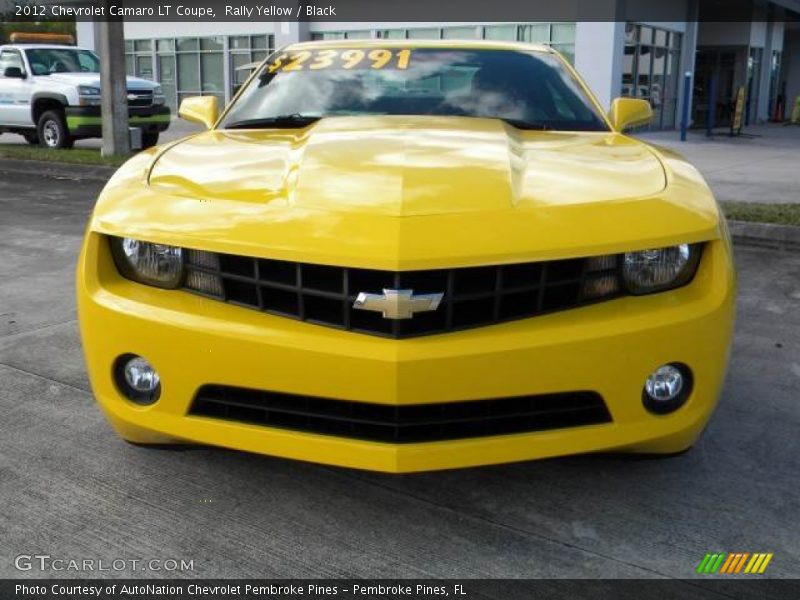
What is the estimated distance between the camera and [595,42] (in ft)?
64.8

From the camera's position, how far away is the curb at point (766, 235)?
22.2 feet

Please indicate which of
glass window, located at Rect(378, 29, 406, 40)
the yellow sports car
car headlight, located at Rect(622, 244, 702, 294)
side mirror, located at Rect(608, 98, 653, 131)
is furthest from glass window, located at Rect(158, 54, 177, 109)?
car headlight, located at Rect(622, 244, 702, 294)

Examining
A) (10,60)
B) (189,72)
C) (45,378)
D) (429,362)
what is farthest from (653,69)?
(429,362)

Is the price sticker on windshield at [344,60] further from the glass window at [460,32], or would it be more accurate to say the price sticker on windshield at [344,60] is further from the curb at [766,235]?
the glass window at [460,32]

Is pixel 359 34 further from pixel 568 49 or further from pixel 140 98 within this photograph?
pixel 140 98

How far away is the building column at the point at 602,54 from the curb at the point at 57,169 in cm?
1196

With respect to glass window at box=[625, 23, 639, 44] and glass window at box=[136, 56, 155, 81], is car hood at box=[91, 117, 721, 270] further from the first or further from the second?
glass window at box=[136, 56, 155, 81]

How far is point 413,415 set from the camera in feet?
7.54

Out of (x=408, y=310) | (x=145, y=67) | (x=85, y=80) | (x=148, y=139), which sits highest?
(x=145, y=67)

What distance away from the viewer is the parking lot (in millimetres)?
2400

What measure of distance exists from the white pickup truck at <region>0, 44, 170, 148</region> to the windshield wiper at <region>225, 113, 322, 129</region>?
38.1 feet

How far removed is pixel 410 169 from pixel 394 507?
106cm

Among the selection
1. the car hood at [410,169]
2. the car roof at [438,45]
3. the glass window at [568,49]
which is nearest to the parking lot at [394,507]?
the car hood at [410,169]

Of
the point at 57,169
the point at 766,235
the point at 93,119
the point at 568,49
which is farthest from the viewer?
the point at 568,49
